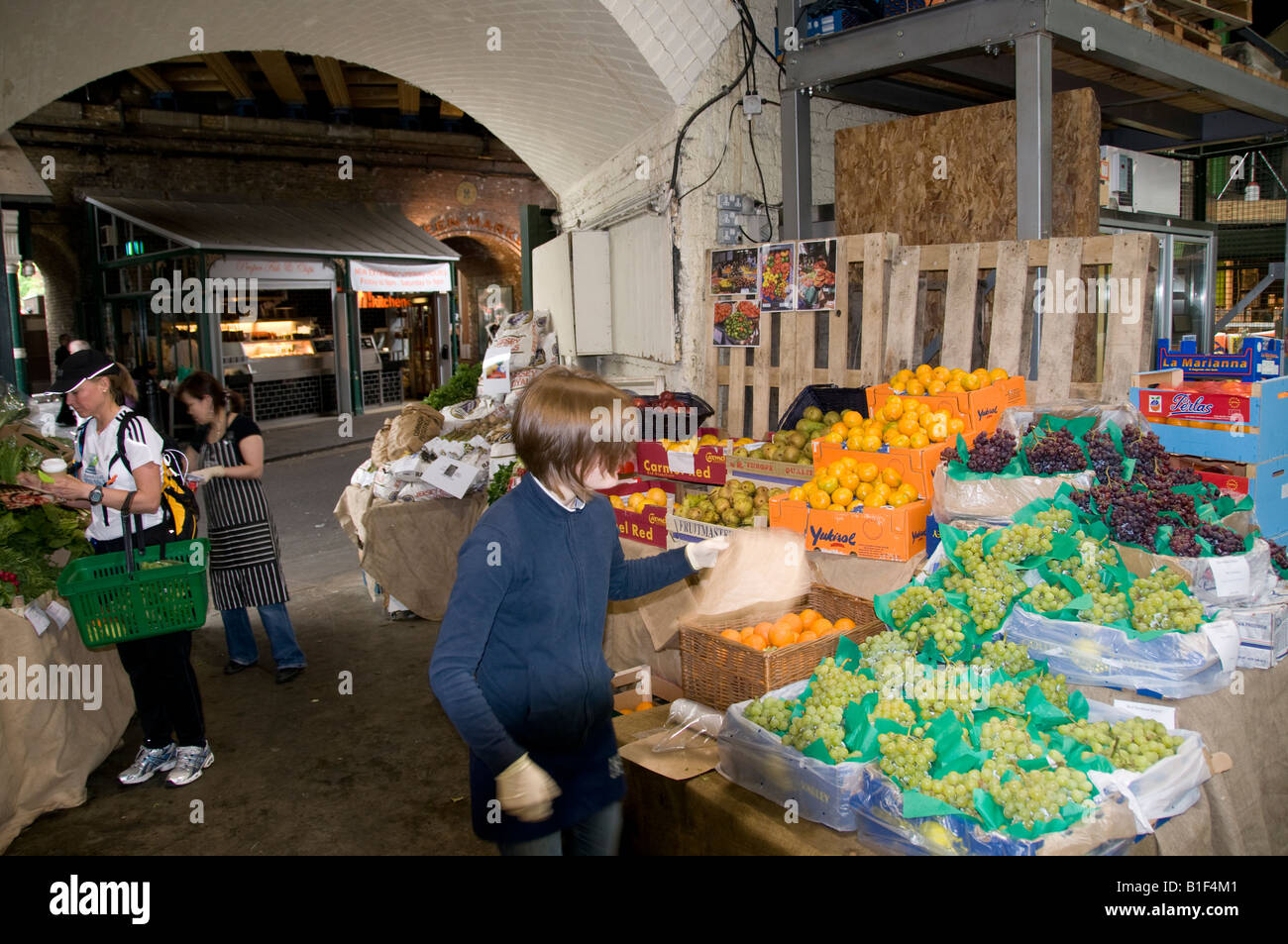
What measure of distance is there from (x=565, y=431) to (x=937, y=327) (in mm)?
4519

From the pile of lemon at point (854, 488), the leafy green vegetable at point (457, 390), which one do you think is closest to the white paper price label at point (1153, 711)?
the pile of lemon at point (854, 488)

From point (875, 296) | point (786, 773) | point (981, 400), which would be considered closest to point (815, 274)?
point (875, 296)

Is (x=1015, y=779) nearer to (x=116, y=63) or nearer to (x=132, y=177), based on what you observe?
(x=116, y=63)

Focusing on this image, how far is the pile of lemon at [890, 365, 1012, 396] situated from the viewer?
440cm

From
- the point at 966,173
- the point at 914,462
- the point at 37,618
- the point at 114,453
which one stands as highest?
the point at 966,173

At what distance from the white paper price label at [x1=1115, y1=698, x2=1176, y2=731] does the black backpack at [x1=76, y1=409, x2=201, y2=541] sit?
12.8 feet

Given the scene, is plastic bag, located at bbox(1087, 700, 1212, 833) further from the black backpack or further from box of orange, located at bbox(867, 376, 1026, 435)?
the black backpack

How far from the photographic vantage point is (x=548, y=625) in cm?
210

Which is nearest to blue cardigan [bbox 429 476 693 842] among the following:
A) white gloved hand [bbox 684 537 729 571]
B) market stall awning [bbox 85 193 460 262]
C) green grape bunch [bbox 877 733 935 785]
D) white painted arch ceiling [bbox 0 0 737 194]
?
white gloved hand [bbox 684 537 729 571]

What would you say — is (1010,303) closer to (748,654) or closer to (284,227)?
(748,654)

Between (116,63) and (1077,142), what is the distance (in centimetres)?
681

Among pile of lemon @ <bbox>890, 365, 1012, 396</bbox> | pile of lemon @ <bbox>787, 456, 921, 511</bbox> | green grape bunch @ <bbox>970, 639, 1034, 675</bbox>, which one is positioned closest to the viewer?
green grape bunch @ <bbox>970, 639, 1034, 675</bbox>

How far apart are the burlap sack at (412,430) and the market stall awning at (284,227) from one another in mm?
9207

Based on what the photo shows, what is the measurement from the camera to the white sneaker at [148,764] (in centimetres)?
432
